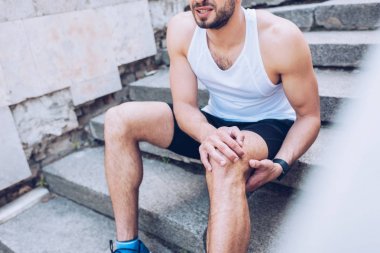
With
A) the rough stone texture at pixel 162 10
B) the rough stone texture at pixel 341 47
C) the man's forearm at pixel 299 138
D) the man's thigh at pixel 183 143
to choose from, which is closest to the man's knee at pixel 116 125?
the man's thigh at pixel 183 143

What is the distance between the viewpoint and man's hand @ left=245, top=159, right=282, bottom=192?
1815mm

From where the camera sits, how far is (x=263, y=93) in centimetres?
216

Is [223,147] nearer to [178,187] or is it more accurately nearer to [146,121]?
[146,121]

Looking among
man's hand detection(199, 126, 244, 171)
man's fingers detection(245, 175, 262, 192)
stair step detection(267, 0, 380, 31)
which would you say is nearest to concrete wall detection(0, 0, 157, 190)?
stair step detection(267, 0, 380, 31)

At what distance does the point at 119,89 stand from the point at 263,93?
6.41 ft

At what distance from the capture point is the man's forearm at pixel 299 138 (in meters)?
1.96

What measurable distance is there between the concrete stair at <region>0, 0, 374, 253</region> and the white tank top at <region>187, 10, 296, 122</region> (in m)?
0.40

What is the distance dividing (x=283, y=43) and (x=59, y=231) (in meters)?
2.10

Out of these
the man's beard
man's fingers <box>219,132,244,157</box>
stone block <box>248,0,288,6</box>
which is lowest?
man's fingers <box>219,132,244,157</box>

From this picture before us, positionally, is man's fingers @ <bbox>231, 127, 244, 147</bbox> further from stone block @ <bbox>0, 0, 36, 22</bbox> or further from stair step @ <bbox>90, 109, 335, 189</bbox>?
stone block @ <bbox>0, 0, 36, 22</bbox>

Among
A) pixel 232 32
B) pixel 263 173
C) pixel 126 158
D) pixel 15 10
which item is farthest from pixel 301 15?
pixel 15 10

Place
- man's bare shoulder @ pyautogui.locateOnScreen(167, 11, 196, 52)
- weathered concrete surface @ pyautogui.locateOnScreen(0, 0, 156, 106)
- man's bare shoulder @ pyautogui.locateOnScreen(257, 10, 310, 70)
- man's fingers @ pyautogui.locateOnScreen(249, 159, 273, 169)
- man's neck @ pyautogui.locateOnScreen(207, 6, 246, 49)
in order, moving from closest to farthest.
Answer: man's fingers @ pyautogui.locateOnScreen(249, 159, 273, 169)
man's bare shoulder @ pyautogui.locateOnScreen(257, 10, 310, 70)
man's neck @ pyautogui.locateOnScreen(207, 6, 246, 49)
man's bare shoulder @ pyautogui.locateOnScreen(167, 11, 196, 52)
weathered concrete surface @ pyautogui.locateOnScreen(0, 0, 156, 106)

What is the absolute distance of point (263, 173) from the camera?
184cm

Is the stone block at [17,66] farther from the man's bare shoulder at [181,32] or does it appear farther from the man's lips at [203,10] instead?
the man's lips at [203,10]
